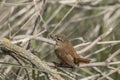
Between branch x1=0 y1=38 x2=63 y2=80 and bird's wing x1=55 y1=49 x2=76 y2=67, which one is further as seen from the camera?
bird's wing x1=55 y1=49 x2=76 y2=67

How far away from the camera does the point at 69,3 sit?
5.44 m

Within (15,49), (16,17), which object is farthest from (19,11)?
(15,49)

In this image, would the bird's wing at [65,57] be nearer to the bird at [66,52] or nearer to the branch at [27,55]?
the bird at [66,52]

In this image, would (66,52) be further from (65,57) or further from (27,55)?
(27,55)

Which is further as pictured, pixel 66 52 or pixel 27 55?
pixel 66 52

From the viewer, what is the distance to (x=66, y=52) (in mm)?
3529

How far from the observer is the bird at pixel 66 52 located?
346 cm

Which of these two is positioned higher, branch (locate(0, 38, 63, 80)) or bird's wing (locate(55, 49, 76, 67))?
branch (locate(0, 38, 63, 80))

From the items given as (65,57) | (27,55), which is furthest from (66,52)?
(27,55)

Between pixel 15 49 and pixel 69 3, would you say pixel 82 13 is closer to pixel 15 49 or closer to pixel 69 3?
pixel 69 3

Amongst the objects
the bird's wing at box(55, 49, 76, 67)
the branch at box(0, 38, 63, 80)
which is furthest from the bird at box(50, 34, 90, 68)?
the branch at box(0, 38, 63, 80)

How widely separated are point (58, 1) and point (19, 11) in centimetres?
47

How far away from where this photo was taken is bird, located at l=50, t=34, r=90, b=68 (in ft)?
11.3

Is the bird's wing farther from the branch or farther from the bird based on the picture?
the branch
